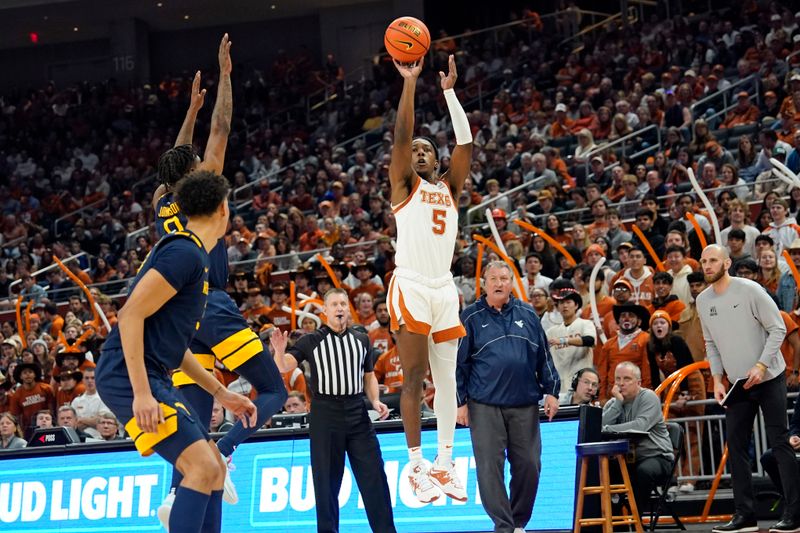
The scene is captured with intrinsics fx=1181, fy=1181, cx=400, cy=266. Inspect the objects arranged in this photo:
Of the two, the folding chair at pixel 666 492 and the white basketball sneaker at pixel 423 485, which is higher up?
the white basketball sneaker at pixel 423 485

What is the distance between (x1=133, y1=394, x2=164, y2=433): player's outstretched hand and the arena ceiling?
27664 millimetres

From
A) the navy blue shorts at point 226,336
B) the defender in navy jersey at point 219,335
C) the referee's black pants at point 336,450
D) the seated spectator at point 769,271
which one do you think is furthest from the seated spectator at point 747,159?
the navy blue shorts at point 226,336

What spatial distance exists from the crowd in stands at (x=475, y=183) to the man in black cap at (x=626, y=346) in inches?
1.4

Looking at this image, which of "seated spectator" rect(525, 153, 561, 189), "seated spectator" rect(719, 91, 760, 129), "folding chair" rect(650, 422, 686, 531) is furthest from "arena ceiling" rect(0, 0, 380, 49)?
"folding chair" rect(650, 422, 686, 531)

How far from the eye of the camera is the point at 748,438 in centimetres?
902

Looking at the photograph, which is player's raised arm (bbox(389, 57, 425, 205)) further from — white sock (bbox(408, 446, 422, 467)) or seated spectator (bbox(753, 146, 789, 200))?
Answer: seated spectator (bbox(753, 146, 789, 200))

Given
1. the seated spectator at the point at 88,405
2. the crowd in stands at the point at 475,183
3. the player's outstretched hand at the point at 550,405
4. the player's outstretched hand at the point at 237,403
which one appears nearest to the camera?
the player's outstretched hand at the point at 237,403

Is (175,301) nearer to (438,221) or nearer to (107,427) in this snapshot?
(438,221)

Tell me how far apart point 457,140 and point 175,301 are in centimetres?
276

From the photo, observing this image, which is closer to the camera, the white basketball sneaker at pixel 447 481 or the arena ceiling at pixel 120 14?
the white basketball sneaker at pixel 447 481

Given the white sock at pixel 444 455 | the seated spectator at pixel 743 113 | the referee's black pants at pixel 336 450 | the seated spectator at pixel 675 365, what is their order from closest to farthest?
1. the white sock at pixel 444 455
2. the referee's black pants at pixel 336 450
3. the seated spectator at pixel 675 365
4. the seated spectator at pixel 743 113

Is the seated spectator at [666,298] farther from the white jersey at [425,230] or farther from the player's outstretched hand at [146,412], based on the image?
the player's outstretched hand at [146,412]

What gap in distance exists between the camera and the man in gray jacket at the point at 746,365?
28.8 feet

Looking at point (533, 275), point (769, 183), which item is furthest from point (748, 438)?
point (769, 183)
